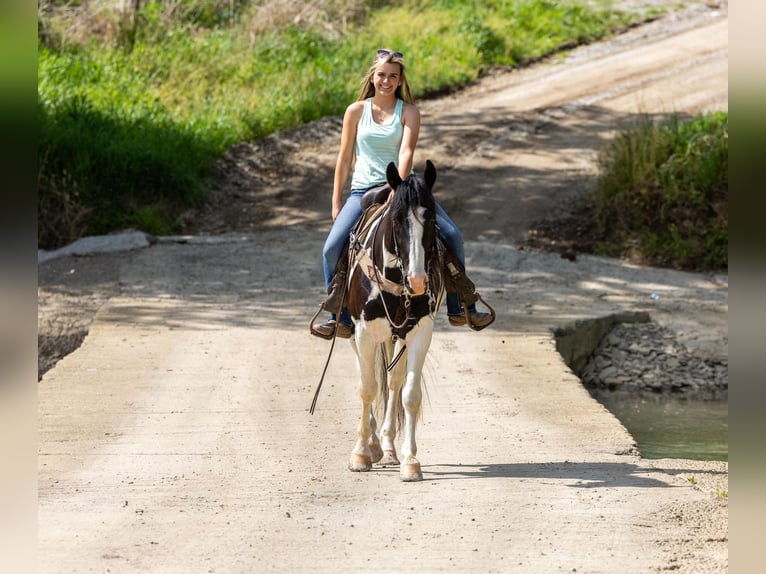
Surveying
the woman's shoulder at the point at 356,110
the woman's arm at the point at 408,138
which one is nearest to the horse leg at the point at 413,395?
the woman's arm at the point at 408,138

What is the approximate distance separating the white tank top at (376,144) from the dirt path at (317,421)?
223cm

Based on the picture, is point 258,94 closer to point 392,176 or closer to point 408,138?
point 408,138

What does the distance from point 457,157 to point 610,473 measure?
15.9 meters

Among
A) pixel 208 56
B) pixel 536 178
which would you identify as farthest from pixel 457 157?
pixel 208 56

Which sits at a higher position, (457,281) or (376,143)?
(376,143)

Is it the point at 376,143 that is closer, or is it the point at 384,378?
the point at 376,143

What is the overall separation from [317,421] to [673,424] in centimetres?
489

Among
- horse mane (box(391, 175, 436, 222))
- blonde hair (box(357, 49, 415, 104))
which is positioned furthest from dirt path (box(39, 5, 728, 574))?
blonde hair (box(357, 49, 415, 104))

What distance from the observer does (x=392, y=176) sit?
7.56m

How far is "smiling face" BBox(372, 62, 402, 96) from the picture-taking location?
27.0ft

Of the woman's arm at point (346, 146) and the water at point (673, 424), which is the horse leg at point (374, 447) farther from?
the water at point (673, 424)

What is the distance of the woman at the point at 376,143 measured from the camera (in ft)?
26.8

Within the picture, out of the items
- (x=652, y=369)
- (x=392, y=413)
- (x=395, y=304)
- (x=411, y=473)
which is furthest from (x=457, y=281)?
(x=652, y=369)

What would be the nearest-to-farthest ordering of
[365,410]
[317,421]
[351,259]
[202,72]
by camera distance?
1. [351,259]
2. [365,410]
3. [317,421]
4. [202,72]
